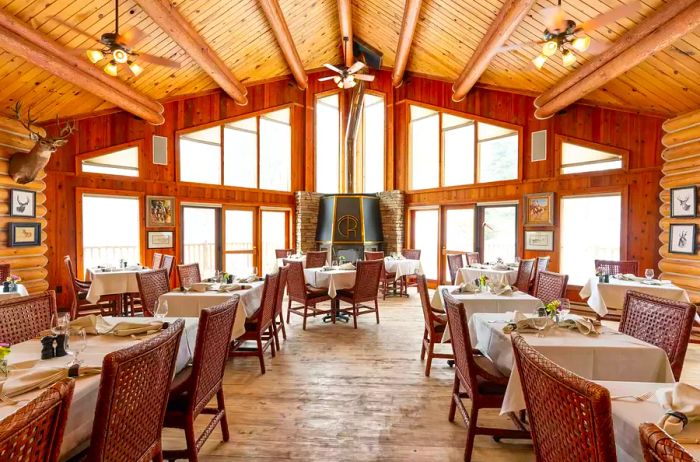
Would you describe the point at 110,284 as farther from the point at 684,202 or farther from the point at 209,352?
the point at 684,202

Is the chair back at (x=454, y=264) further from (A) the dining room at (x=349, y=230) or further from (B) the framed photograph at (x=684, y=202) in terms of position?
(B) the framed photograph at (x=684, y=202)

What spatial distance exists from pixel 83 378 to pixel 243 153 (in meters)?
7.35

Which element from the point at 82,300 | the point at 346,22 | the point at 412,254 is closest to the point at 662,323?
the point at 412,254

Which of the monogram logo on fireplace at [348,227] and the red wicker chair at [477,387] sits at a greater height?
the monogram logo on fireplace at [348,227]

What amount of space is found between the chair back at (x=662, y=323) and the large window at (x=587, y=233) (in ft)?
14.5

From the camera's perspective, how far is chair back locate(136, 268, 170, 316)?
3.45 metres

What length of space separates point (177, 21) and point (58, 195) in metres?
3.61

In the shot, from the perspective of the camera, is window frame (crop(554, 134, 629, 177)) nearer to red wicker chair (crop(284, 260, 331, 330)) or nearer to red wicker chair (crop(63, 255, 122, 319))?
red wicker chair (crop(284, 260, 331, 330))

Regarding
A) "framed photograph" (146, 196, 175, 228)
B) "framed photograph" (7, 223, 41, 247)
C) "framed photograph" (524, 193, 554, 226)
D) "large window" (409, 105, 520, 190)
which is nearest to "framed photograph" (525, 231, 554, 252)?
"framed photograph" (524, 193, 554, 226)

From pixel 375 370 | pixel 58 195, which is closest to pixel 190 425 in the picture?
pixel 375 370

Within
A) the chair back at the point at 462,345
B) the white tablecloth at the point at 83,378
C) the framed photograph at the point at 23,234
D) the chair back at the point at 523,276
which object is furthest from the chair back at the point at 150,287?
the chair back at the point at 523,276

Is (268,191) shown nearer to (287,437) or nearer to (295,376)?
(295,376)

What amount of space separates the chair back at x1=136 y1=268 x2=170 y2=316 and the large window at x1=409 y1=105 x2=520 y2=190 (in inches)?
249

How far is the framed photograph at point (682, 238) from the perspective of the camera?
4.89 meters
